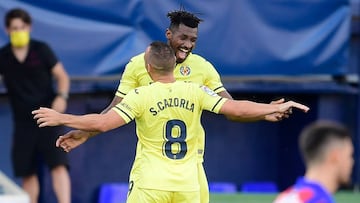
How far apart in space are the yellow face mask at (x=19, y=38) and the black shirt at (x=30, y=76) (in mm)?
69

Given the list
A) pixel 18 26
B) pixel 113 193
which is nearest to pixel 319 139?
pixel 18 26

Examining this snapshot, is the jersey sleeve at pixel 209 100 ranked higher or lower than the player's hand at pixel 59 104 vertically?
lower

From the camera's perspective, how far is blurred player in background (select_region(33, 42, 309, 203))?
6.61 m

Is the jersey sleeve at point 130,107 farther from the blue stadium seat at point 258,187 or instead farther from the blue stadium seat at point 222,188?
the blue stadium seat at point 258,187

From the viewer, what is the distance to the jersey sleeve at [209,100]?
22.1ft

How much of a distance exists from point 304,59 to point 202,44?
3.70 ft

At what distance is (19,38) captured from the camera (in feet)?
33.1

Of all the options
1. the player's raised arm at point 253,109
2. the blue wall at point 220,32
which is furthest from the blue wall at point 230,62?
the player's raised arm at point 253,109

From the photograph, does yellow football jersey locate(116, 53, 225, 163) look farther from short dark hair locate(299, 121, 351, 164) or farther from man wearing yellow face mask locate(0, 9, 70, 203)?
man wearing yellow face mask locate(0, 9, 70, 203)

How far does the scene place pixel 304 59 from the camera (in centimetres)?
1137

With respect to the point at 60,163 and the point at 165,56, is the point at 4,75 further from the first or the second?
the point at 165,56

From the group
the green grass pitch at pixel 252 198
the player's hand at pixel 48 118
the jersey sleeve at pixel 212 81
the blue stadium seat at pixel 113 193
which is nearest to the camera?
the player's hand at pixel 48 118

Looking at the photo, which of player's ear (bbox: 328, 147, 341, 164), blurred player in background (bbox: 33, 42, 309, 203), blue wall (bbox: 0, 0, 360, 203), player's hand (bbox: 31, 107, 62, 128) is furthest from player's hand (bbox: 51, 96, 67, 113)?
player's ear (bbox: 328, 147, 341, 164)

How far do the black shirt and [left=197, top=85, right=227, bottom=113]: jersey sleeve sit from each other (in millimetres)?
3562
